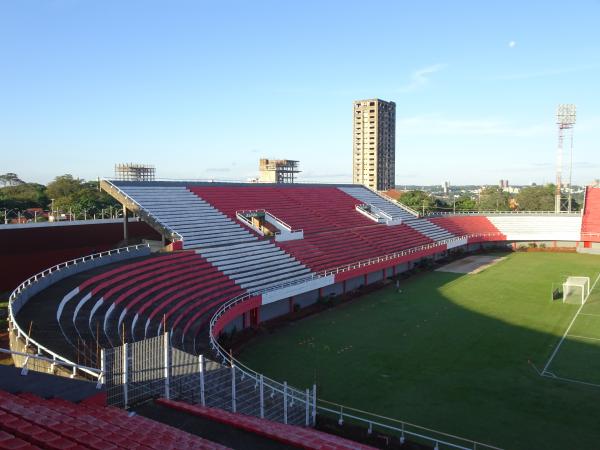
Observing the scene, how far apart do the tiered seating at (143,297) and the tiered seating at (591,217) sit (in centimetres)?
4770

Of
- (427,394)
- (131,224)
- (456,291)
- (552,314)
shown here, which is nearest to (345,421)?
(427,394)

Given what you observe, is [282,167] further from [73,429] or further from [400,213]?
[73,429]

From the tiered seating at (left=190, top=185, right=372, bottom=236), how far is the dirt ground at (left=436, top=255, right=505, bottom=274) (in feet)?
31.2

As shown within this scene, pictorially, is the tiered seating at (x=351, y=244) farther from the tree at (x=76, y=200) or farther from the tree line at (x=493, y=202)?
the tree line at (x=493, y=202)

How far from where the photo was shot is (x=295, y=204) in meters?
49.3

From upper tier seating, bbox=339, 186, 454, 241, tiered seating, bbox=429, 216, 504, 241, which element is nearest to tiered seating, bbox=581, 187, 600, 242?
tiered seating, bbox=429, 216, 504, 241

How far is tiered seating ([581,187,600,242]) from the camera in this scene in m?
58.0

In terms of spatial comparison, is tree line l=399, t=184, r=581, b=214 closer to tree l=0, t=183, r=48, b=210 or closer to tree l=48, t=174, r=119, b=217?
tree l=48, t=174, r=119, b=217

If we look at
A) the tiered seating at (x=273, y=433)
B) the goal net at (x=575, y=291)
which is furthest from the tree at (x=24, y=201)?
the goal net at (x=575, y=291)

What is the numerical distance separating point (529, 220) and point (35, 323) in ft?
199

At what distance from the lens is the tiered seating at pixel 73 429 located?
7.27m

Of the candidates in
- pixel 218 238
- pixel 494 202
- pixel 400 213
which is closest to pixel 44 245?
pixel 218 238

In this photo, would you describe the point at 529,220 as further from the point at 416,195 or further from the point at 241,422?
the point at 241,422

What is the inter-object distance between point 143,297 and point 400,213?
4132cm
